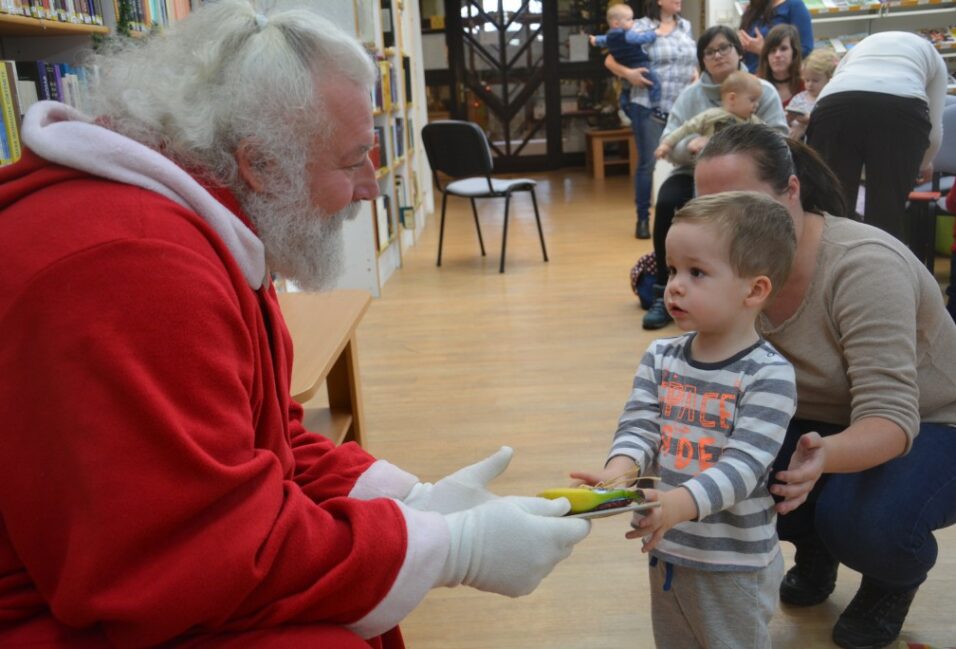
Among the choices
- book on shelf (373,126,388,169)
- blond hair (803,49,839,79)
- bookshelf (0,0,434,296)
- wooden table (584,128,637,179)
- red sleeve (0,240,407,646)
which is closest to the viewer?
red sleeve (0,240,407,646)

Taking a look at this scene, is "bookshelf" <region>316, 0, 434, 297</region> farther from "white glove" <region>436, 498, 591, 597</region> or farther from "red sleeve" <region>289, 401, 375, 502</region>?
"white glove" <region>436, 498, 591, 597</region>

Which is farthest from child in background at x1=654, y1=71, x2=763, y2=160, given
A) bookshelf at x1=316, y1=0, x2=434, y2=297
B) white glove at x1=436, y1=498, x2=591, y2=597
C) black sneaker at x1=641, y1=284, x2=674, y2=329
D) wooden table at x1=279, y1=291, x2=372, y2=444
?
white glove at x1=436, y1=498, x2=591, y2=597

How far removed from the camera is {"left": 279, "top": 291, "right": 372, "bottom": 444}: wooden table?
76.8 inches

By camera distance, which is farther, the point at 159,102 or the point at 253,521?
the point at 159,102

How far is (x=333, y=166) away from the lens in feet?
3.92

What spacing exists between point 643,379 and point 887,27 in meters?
5.82

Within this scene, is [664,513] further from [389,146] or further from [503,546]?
[389,146]

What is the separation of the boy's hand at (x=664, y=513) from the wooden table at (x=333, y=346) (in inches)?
32.8

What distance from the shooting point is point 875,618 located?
67.9 inches

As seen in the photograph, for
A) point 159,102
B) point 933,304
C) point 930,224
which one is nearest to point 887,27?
point 930,224

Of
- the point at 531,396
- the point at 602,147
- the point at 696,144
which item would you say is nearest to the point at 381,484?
Answer: the point at 531,396

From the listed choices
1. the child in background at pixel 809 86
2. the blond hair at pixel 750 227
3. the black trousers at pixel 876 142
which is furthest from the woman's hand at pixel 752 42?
the blond hair at pixel 750 227

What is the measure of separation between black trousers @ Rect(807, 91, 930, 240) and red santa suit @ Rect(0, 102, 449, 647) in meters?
2.57

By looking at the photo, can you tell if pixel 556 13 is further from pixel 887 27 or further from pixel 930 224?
pixel 930 224
